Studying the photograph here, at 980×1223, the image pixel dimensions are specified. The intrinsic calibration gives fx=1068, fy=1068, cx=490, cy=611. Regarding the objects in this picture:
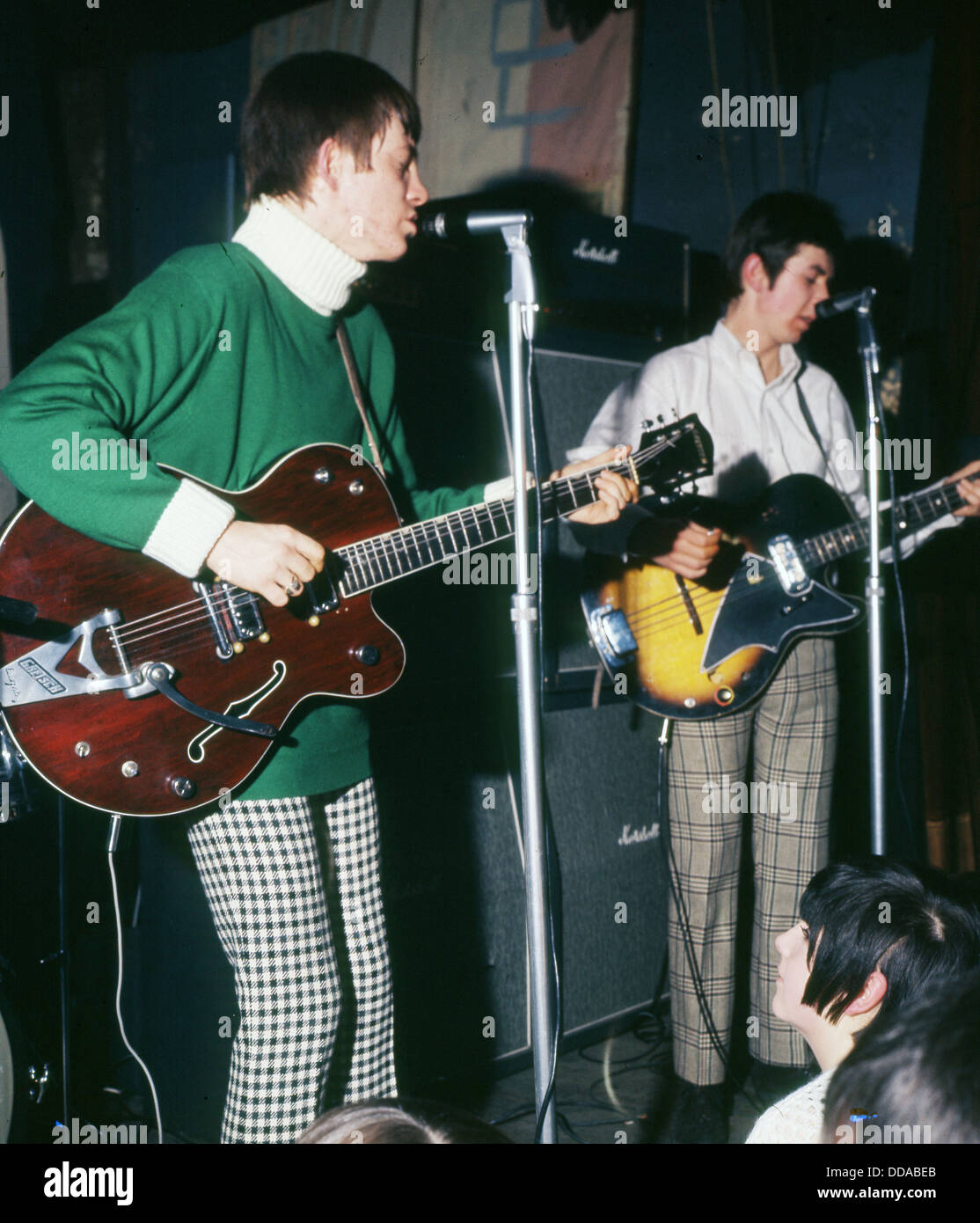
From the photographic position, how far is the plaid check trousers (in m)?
2.43

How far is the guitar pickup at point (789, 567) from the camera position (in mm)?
2439

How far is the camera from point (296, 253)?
171 cm

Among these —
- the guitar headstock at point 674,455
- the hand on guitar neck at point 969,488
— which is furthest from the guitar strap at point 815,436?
the guitar headstock at point 674,455

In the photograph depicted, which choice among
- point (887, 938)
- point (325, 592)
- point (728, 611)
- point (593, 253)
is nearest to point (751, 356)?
point (593, 253)

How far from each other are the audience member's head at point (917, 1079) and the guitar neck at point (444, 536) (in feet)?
3.55

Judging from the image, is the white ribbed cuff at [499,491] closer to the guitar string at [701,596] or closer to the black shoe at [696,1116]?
the guitar string at [701,596]

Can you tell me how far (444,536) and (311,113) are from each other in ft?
2.31

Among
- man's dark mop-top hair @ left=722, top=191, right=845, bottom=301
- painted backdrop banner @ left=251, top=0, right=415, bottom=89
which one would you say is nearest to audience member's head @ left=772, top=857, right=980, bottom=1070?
man's dark mop-top hair @ left=722, top=191, right=845, bottom=301

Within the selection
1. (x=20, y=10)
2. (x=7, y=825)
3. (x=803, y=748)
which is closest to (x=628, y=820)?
(x=803, y=748)

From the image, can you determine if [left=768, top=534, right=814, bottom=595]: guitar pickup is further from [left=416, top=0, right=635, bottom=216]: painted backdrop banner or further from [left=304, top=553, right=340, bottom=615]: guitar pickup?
[left=416, top=0, right=635, bottom=216]: painted backdrop banner

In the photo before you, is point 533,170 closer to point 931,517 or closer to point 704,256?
point 704,256

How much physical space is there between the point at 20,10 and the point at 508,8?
65.3 inches

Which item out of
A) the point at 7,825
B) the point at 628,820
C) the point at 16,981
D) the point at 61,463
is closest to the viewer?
the point at 61,463

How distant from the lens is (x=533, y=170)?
11.4 feet
